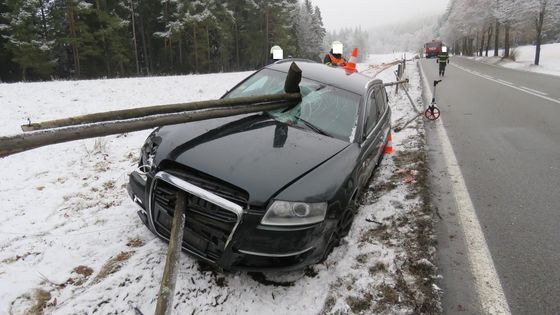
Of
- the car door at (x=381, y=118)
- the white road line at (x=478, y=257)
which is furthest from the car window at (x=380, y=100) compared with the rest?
the white road line at (x=478, y=257)

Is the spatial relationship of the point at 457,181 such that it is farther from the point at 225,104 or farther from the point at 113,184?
the point at 113,184

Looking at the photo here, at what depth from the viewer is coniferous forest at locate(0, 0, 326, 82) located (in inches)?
1119

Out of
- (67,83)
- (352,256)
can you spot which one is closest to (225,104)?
(352,256)

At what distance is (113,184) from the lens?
4.96m

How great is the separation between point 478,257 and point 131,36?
40.8 metres

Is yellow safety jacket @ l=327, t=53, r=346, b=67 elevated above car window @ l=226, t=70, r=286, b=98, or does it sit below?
above

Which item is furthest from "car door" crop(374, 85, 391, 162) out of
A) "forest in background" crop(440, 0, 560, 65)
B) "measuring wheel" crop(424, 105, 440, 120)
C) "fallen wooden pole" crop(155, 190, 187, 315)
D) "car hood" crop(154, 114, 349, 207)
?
"forest in background" crop(440, 0, 560, 65)

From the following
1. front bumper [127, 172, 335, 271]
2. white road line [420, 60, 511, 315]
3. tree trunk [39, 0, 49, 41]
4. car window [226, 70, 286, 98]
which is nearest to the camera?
front bumper [127, 172, 335, 271]

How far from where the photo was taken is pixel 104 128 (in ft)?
9.33

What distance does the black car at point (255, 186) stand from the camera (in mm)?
2562

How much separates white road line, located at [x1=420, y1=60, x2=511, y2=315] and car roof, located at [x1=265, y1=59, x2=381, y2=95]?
73.6 inches

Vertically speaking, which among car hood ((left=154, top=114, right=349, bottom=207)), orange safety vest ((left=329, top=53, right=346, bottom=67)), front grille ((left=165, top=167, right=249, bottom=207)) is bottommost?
front grille ((left=165, top=167, right=249, bottom=207))

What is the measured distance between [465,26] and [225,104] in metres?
70.5

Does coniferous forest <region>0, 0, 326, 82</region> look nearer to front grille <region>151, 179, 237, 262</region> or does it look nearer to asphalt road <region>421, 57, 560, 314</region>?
asphalt road <region>421, 57, 560, 314</region>
